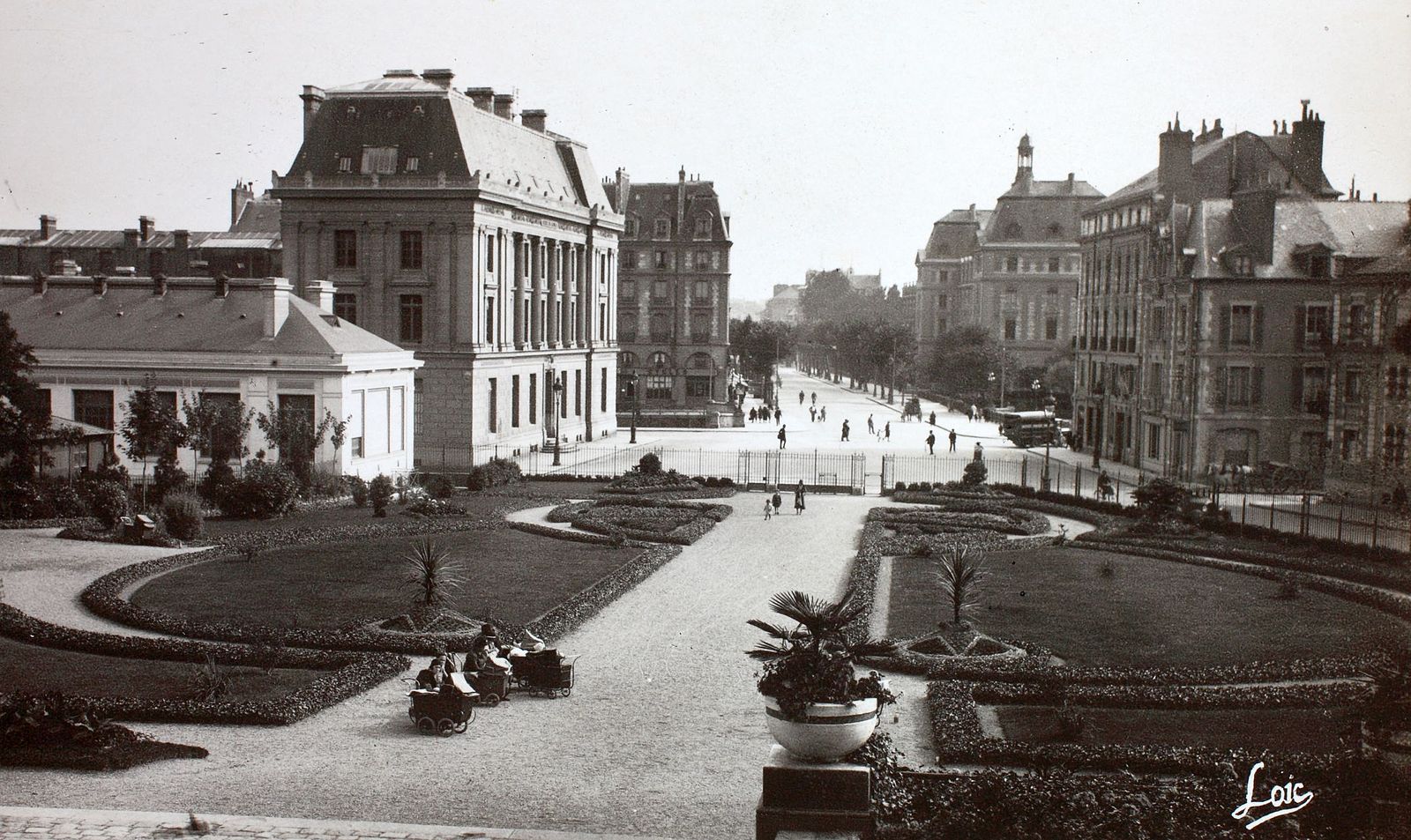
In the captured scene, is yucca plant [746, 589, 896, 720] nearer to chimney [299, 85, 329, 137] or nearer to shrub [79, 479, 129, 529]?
shrub [79, 479, 129, 529]

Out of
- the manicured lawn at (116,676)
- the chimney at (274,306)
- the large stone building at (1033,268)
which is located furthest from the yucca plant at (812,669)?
the large stone building at (1033,268)

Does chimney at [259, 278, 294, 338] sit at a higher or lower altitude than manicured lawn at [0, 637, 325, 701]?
higher

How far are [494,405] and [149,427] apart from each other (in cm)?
2373

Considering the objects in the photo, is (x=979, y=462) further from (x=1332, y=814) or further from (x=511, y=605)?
(x=1332, y=814)

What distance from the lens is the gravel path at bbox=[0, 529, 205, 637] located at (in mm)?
26297

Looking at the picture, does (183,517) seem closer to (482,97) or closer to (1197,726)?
(1197,726)

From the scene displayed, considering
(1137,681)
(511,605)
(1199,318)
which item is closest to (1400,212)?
(1199,318)

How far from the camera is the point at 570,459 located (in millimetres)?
65250

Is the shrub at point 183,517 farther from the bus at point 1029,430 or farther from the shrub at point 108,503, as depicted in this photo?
the bus at point 1029,430

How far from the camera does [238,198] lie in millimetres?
92500

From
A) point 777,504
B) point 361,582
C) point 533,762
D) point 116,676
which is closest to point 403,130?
point 777,504
